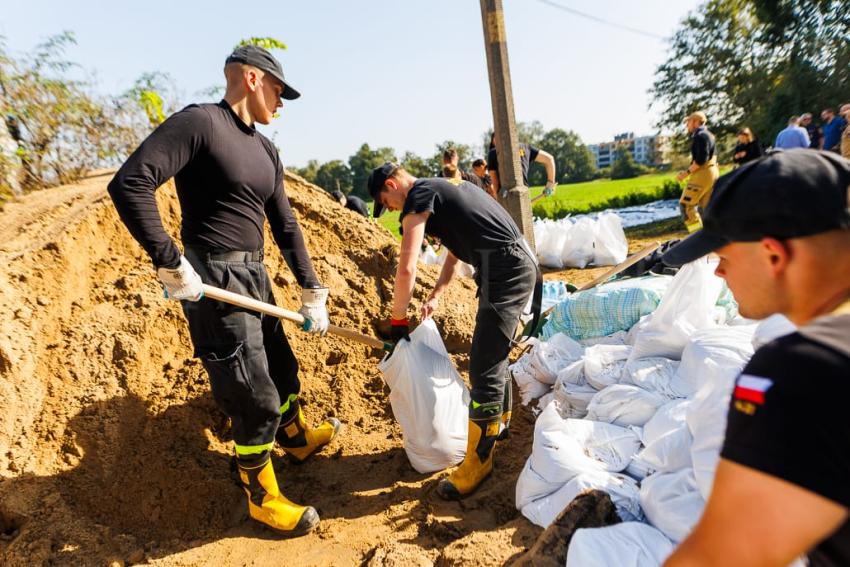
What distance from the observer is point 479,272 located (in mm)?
2551

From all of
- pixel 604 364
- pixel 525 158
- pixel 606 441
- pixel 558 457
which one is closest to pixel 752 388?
pixel 558 457

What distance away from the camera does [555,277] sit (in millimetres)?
6852

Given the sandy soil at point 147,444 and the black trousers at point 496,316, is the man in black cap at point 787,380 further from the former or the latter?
the black trousers at point 496,316

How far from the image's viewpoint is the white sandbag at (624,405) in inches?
96.3

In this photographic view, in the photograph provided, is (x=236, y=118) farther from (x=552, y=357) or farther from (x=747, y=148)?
(x=747, y=148)

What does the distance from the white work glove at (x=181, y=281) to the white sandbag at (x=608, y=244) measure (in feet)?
20.2

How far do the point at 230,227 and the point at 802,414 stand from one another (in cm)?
212

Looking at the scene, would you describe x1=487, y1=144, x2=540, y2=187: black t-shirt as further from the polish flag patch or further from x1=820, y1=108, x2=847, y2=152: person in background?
x1=820, y1=108, x2=847, y2=152: person in background

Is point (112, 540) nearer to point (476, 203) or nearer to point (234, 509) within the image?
point (234, 509)

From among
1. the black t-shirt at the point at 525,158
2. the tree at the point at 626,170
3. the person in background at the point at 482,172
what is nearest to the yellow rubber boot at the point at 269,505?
the black t-shirt at the point at 525,158

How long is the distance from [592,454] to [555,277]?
479 centimetres

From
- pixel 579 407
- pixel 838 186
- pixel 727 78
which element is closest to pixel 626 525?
pixel 579 407

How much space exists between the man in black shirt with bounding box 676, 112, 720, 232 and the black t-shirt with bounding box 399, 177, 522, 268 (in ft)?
15.2

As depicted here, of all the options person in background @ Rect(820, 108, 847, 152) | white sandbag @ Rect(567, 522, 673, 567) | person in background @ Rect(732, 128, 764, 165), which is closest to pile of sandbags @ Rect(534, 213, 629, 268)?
person in background @ Rect(732, 128, 764, 165)
